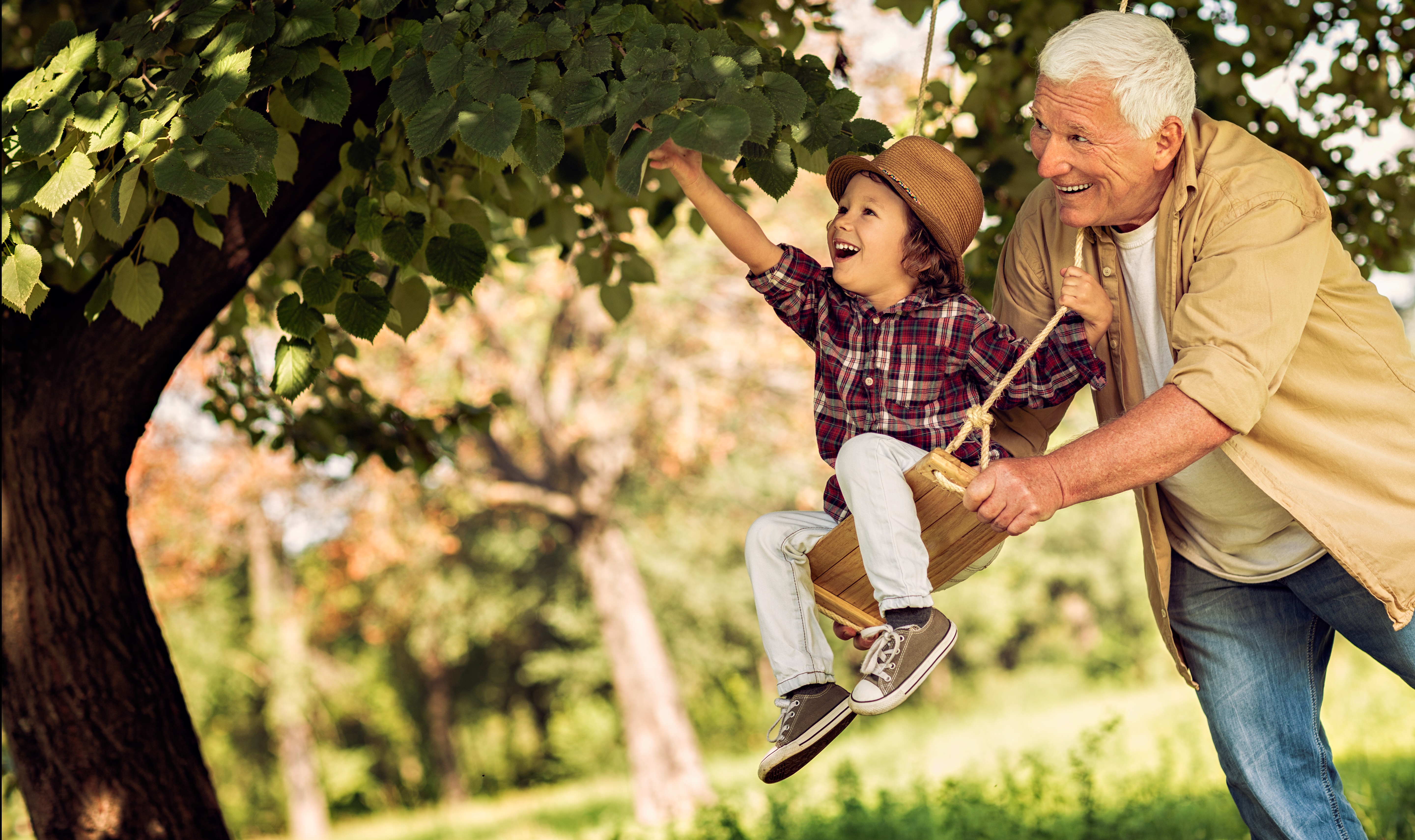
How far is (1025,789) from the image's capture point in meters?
6.18

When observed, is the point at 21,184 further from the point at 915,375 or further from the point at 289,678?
the point at 289,678

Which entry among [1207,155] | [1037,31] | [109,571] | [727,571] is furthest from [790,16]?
[727,571]

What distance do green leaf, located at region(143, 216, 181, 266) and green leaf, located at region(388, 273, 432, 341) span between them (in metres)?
0.57

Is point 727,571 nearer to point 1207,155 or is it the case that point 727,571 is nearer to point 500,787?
point 500,787

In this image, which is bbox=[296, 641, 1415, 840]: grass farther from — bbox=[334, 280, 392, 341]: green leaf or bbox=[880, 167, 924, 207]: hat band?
bbox=[880, 167, 924, 207]: hat band

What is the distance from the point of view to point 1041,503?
84.0 inches

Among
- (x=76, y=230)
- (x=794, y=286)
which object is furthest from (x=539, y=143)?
(x=76, y=230)

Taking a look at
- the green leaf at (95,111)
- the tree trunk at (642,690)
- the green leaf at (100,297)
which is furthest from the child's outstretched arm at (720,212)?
the tree trunk at (642,690)

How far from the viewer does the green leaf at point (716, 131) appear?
6.48 feet

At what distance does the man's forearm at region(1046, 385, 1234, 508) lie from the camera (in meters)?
2.09

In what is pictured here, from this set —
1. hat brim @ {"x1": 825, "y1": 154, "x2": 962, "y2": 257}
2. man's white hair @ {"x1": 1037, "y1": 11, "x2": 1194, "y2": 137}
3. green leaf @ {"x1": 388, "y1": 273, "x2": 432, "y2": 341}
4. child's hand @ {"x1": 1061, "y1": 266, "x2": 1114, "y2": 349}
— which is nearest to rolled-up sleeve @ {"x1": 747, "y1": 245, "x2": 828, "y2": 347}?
hat brim @ {"x1": 825, "y1": 154, "x2": 962, "y2": 257}

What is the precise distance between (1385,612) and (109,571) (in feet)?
12.0

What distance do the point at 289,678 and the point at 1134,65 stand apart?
20182mm

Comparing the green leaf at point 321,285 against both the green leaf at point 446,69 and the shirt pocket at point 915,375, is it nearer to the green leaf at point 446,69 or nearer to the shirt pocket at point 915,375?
the green leaf at point 446,69
